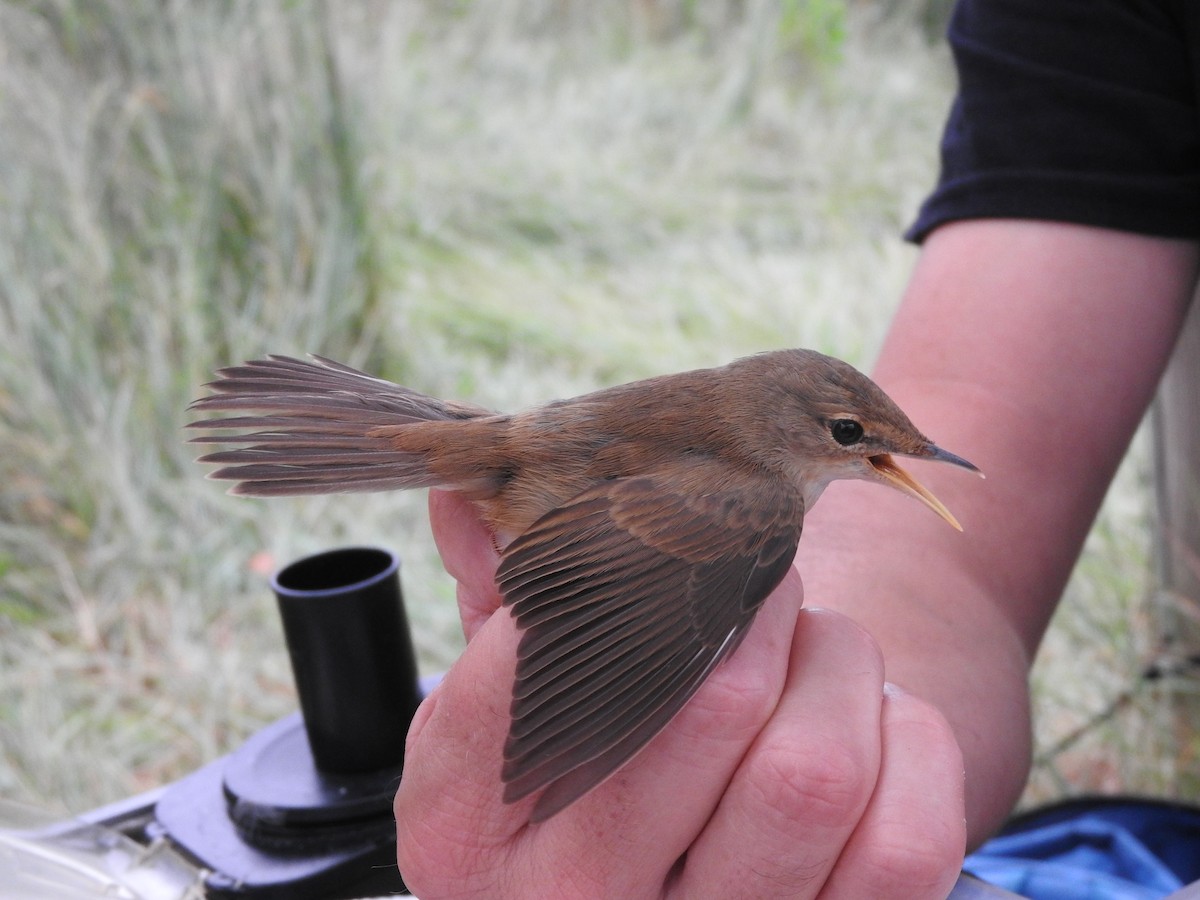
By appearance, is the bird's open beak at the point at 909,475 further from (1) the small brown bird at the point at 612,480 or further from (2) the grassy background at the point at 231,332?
(2) the grassy background at the point at 231,332

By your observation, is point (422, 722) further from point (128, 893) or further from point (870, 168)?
point (870, 168)

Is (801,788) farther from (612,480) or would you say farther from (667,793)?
(612,480)

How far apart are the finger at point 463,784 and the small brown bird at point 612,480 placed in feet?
0.15

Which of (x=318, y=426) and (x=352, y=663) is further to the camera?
(x=318, y=426)

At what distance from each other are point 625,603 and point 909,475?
575 millimetres

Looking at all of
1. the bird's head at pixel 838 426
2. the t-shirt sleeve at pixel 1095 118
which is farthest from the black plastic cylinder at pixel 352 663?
the t-shirt sleeve at pixel 1095 118

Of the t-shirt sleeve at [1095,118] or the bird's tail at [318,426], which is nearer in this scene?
the bird's tail at [318,426]

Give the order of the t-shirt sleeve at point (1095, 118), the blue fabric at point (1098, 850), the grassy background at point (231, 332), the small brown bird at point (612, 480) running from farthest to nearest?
the grassy background at point (231, 332) → the t-shirt sleeve at point (1095, 118) → the blue fabric at point (1098, 850) → the small brown bird at point (612, 480)

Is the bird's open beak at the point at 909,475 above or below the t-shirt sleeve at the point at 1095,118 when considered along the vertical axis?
below

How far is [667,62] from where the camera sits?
302 inches

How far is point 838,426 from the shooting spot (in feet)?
5.80

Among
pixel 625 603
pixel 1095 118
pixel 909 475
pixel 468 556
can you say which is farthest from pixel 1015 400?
pixel 468 556

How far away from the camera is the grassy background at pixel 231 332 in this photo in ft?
11.5

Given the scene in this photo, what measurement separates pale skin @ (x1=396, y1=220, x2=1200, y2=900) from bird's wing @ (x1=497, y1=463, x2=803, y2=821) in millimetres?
43
